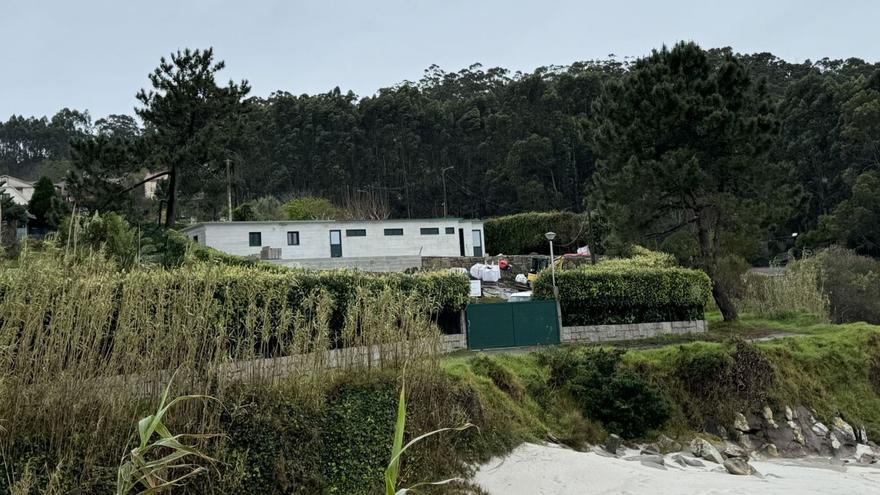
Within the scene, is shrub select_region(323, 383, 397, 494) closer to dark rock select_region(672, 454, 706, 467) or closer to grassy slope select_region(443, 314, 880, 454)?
grassy slope select_region(443, 314, 880, 454)

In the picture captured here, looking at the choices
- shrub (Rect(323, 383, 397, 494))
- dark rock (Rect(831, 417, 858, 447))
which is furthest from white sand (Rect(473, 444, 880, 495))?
dark rock (Rect(831, 417, 858, 447))

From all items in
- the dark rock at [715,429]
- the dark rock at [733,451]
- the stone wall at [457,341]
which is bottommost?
the dark rock at [733,451]

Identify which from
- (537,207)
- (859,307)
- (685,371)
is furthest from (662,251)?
(537,207)

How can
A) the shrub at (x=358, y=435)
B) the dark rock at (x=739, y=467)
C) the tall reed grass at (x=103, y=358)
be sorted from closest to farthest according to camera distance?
the tall reed grass at (x=103, y=358)
the shrub at (x=358, y=435)
the dark rock at (x=739, y=467)

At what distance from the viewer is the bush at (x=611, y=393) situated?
11148mm

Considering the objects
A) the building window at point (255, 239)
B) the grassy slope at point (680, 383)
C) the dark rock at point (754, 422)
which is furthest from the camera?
the building window at point (255, 239)

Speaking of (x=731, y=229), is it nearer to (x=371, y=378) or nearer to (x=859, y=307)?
(x=859, y=307)

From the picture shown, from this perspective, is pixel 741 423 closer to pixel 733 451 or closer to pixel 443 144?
pixel 733 451

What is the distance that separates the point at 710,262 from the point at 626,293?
3.62 meters

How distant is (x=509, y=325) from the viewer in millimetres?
16391

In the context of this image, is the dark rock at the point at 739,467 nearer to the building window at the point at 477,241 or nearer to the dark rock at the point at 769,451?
the dark rock at the point at 769,451

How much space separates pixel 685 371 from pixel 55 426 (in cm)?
1077

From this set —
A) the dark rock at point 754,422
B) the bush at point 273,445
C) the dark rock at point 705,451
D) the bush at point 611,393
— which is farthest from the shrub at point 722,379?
the bush at point 273,445

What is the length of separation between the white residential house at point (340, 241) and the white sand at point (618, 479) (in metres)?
21.6
